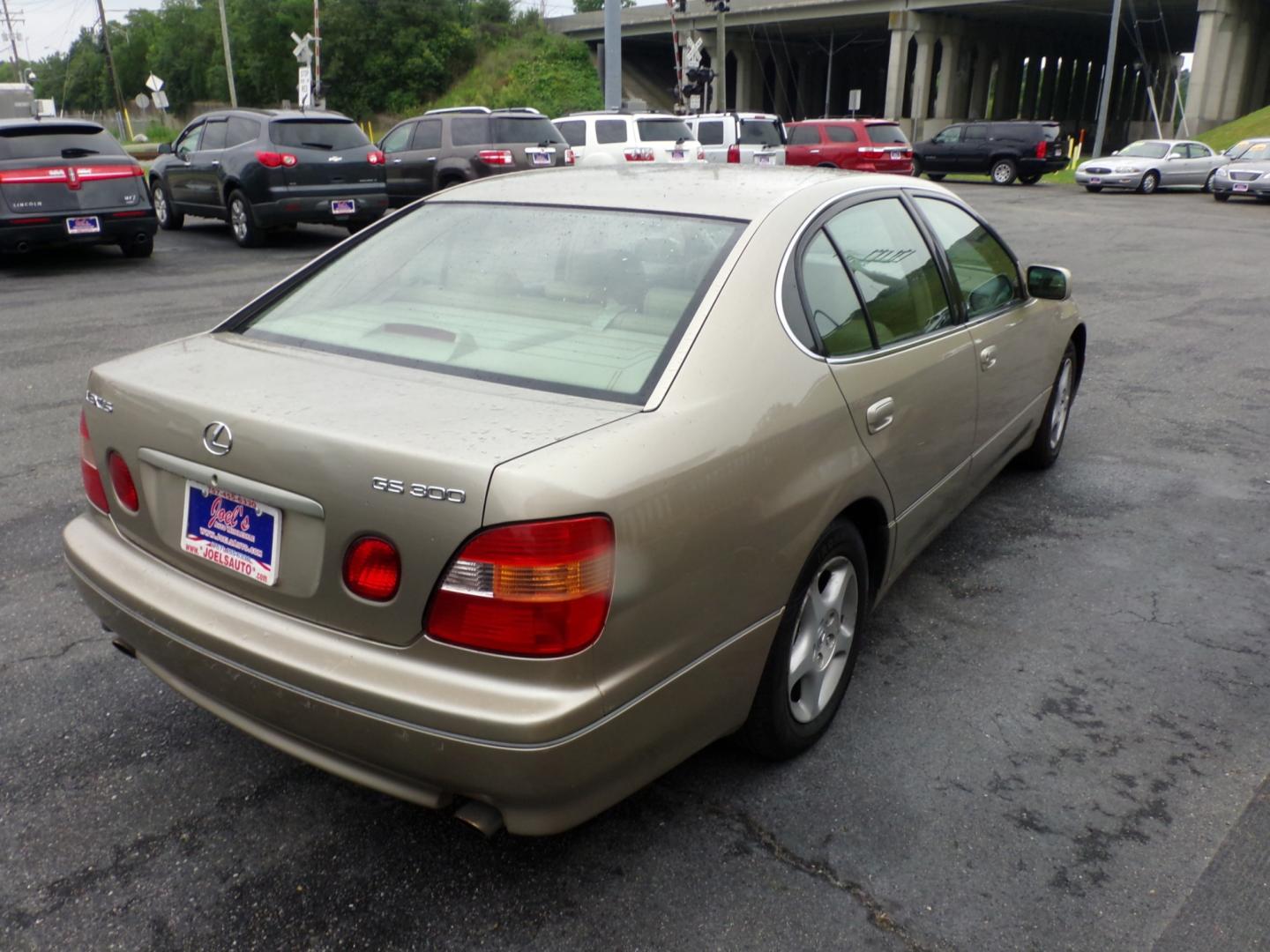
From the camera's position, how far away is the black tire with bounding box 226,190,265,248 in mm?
13531

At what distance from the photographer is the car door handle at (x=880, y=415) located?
2.98 metres

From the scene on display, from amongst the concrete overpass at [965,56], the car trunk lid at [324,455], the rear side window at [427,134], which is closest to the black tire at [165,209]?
the rear side window at [427,134]

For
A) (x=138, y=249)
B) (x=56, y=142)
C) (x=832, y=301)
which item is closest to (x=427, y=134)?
(x=138, y=249)

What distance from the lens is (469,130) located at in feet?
52.1

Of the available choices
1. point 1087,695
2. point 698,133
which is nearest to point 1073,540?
point 1087,695

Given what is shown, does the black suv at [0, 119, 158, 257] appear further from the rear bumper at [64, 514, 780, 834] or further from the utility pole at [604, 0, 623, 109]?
the utility pole at [604, 0, 623, 109]

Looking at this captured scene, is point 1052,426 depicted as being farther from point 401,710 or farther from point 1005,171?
point 1005,171

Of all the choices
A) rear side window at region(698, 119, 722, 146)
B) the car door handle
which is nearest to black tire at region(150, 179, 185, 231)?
rear side window at region(698, 119, 722, 146)

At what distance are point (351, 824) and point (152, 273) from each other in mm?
10637

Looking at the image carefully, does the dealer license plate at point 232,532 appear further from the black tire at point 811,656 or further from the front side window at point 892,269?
the front side window at point 892,269

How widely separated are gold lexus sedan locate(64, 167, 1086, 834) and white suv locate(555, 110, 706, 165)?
17032mm

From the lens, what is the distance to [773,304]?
2764mm

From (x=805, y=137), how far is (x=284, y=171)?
16987 millimetres

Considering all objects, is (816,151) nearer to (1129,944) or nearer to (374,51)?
(1129,944)
